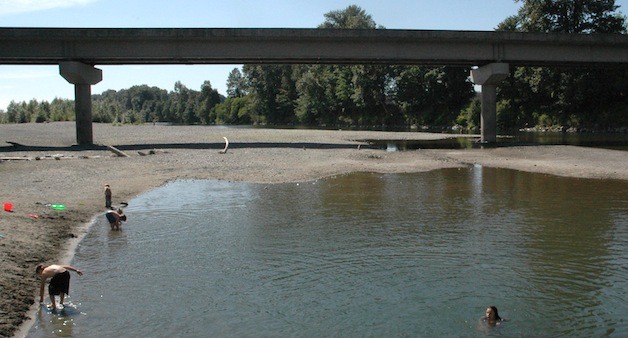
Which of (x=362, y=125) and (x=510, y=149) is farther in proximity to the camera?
(x=362, y=125)

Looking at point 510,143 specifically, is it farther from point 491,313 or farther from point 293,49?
point 491,313

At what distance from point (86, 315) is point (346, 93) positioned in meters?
108

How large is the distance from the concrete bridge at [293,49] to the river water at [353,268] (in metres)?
27.5

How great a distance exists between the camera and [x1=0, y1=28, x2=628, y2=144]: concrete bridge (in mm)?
45344

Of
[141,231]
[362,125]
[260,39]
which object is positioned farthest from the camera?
[362,125]

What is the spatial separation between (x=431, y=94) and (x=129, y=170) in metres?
77.2

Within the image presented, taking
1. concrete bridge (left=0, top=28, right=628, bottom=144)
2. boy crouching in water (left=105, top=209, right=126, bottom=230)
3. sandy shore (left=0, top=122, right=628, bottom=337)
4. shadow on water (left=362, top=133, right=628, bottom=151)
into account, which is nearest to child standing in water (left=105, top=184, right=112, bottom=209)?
sandy shore (left=0, top=122, right=628, bottom=337)

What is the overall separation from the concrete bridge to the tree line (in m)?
21.1

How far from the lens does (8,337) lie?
8766 mm

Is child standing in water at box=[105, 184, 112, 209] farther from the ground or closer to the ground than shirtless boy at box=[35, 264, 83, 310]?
farther from the ground

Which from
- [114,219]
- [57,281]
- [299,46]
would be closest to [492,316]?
[57,281]

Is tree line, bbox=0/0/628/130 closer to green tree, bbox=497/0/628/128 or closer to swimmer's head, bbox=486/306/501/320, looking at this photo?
green tree, bbox=497/0/628/128

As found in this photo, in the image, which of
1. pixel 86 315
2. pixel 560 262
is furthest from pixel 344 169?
pixel 86 315

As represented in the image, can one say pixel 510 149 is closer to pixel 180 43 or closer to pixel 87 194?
pixel 180 43
